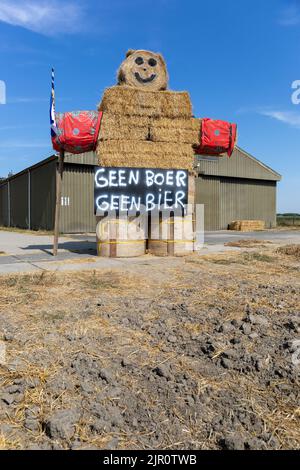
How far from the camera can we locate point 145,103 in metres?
9.23

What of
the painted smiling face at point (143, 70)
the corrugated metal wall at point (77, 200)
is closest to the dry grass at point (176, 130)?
the painted smiling face at point (143, 70)

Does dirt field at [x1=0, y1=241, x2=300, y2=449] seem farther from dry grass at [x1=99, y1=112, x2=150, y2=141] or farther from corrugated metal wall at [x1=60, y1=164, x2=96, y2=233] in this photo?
corrugated metal wall at [x1=60, y1=164, x2=96, y2=233]

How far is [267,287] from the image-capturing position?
519 cm

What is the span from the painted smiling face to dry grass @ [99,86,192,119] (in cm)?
33

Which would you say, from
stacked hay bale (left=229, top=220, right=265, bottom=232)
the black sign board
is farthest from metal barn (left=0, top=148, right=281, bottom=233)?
the black sign board

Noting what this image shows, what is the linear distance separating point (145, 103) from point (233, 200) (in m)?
20.1

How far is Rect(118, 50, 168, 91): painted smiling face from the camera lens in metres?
9.38

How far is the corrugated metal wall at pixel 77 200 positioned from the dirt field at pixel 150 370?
1762 cm

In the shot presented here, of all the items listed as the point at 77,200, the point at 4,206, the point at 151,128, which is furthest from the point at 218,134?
the point at 4,206

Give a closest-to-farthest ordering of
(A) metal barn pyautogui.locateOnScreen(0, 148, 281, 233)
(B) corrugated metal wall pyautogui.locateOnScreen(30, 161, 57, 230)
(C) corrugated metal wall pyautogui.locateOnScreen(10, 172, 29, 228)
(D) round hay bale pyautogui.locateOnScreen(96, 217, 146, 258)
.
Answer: (D) round hay bale pyautogui.locateOnScreen(96, 217, 146, 258), (A) metal barn pyautogui.locateOnScreen(0, 148, 281, 233), (B) corrugated metal wall pyautogui.locateOnScreen(30, 161, 57, 230), (C) corrugated metal wall pyautogui.locateOnScreen(10, 172, 29, 228)

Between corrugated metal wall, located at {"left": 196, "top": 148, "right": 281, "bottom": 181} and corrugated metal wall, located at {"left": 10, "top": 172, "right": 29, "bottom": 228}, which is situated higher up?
corrugated metal wall, located at {"left": 196, "top": 148, "right": 281, "bottom": 181}

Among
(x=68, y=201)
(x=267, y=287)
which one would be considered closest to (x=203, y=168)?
(x=68, y=201)

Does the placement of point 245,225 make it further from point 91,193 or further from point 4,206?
point 4,206
